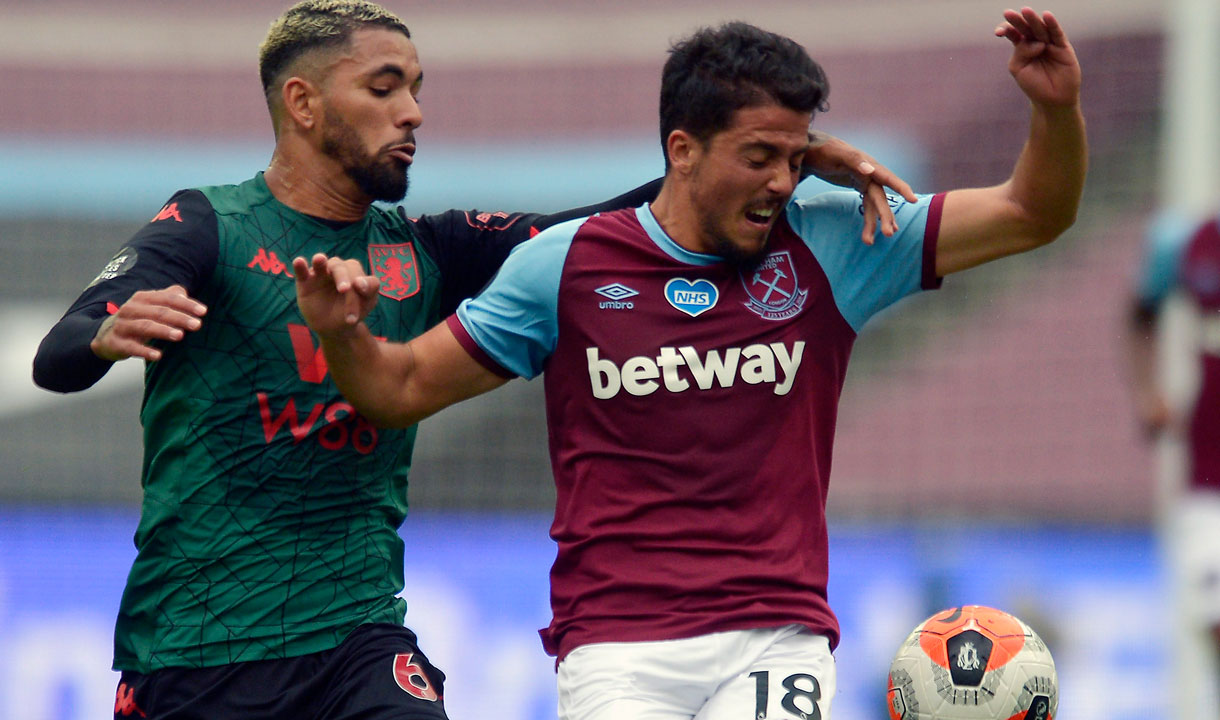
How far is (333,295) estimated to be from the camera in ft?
10.8

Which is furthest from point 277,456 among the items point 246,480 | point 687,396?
point 687,396

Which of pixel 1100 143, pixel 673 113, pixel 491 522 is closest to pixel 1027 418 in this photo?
pixel 1100 143

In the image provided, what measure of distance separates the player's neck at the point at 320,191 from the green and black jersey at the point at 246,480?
0.14m

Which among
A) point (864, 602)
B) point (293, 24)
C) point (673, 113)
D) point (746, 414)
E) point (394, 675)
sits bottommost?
point (864, 602)

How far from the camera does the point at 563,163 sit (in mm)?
13844

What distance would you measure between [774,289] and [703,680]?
87cm

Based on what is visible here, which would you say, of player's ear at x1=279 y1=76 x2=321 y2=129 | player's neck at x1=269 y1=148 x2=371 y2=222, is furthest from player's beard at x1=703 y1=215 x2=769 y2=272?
player's ear at x1=279 y1=76 x2=321 y2=129

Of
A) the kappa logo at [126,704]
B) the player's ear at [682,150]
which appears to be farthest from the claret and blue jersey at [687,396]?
the kappa logo at [126,704]

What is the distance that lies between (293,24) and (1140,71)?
9696 mm

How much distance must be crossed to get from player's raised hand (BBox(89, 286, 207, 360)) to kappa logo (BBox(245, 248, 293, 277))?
533mm

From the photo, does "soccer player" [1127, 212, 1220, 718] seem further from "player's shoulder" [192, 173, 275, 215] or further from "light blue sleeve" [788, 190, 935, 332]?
"player's shoulder" [192, 173, 275, 215]

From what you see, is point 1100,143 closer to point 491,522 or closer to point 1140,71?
point 1140,71

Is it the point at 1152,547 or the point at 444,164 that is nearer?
the point at 1152,547

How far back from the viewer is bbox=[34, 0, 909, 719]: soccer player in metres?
3.57
